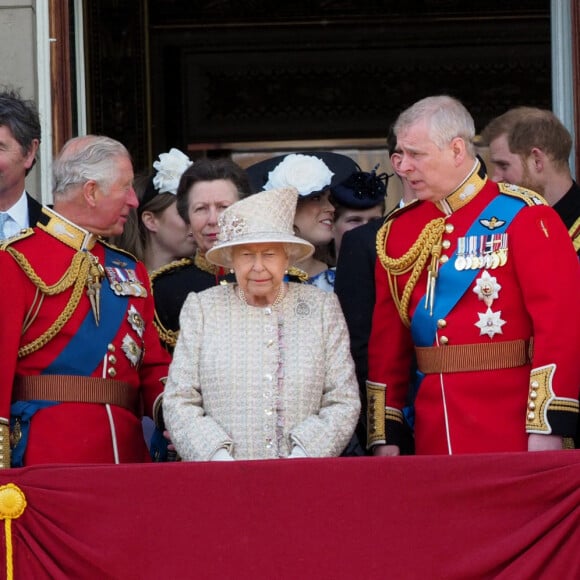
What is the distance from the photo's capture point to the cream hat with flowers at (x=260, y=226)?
457 centimetres

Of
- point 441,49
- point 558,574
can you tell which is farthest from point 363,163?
point 558,574

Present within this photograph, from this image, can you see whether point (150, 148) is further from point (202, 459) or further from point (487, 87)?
point (202, 459)

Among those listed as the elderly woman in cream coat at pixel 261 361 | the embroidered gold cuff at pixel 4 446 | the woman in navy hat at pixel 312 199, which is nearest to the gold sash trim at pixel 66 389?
the embroidered gold cuff at pixel 4 446

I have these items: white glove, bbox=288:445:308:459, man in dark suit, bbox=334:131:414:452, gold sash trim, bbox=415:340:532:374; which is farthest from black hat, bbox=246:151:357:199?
white glove, bbox=288:445:308:459

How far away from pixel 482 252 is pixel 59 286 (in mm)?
1236

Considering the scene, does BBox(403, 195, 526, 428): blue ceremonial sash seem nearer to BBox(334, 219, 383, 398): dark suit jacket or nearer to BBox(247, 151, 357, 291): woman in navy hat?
BBox(334, 219, 383, 398): dark suit jacket

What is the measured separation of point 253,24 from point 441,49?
3.47ft

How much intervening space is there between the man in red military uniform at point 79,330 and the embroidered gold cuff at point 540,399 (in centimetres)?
120

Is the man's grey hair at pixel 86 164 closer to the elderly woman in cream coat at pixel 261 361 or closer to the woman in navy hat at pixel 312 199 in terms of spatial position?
the elderly woman in cream coat at pixel 261 361

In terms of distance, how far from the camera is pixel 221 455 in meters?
4.40

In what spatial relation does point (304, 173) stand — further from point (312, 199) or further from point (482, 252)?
point (482, 252)

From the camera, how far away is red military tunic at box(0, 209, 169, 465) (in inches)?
187

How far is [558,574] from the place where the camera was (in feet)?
13.1

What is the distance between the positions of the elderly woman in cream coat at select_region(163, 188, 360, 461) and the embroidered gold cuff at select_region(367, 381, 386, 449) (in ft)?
1.01
